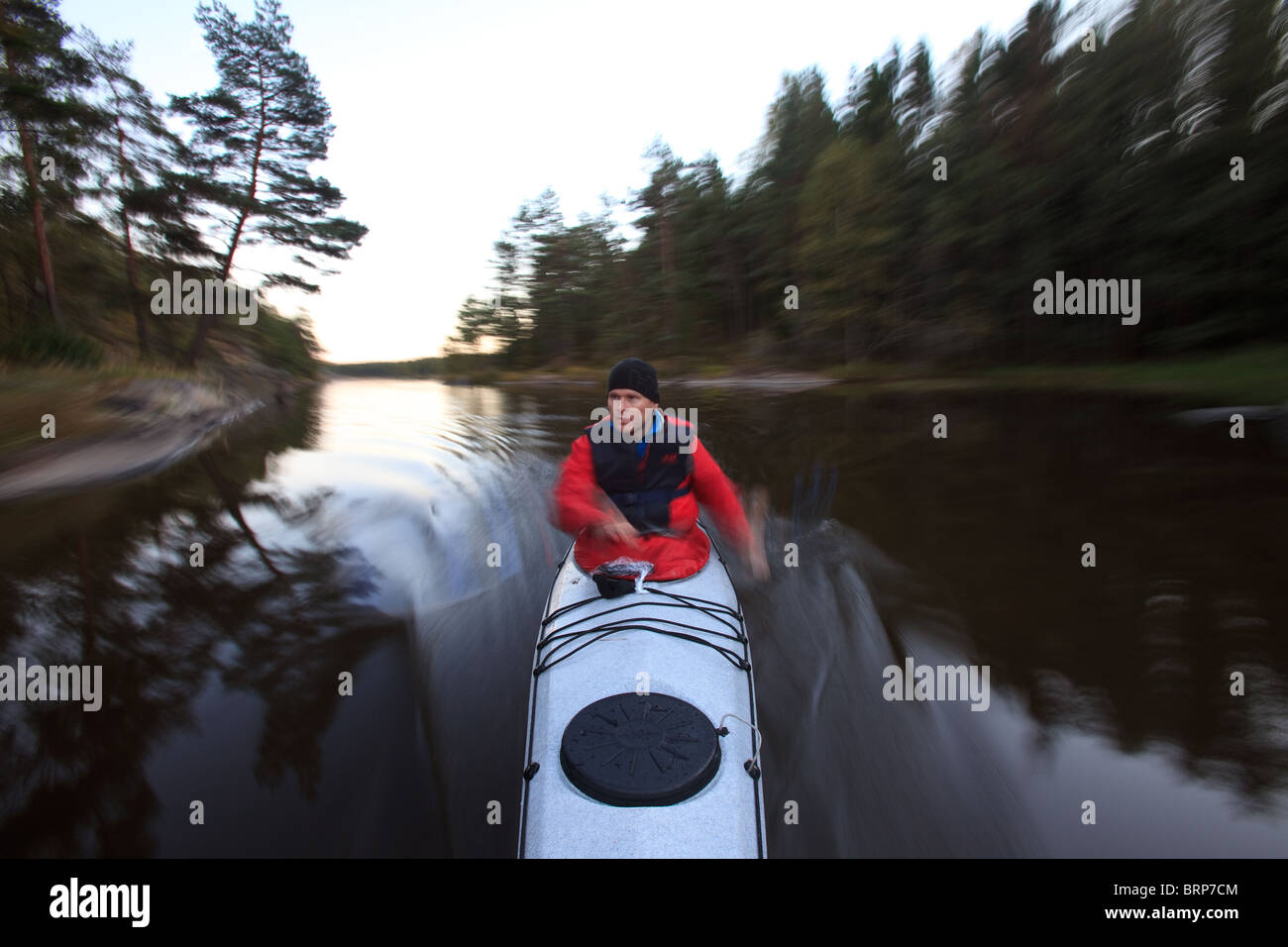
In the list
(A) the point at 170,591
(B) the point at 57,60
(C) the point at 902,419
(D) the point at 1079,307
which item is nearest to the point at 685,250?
(D) the point at 1079,307

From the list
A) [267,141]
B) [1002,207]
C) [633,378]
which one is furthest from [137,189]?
[1002,207]

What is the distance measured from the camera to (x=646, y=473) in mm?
3680

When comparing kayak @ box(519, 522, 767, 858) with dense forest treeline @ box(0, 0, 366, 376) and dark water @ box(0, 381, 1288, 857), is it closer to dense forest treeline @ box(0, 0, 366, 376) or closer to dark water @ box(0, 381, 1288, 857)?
dark water @ box(0, 381, 1288, 857)

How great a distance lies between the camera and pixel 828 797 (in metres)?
2.83

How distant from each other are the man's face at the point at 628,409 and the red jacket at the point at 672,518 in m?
0.17

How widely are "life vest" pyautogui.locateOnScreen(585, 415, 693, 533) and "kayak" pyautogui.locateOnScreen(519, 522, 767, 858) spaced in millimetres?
495

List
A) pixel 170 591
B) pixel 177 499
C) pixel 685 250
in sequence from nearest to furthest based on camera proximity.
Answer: pixel 170 591
pixel 177 499
pixel 685 250

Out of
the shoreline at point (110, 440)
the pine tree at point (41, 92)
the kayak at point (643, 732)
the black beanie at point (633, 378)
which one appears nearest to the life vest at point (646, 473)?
the black beanie at point (633, 378)

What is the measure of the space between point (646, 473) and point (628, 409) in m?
0.43

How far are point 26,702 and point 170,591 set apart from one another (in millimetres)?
1577

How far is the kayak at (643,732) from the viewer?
2.08 metres

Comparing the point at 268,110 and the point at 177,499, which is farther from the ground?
the point at 268,110
